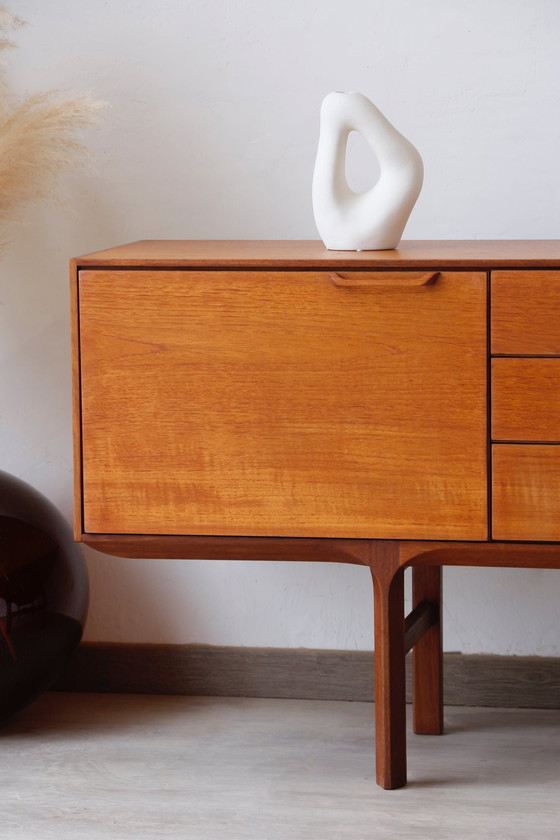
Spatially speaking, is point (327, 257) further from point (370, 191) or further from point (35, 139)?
point (35, 139)

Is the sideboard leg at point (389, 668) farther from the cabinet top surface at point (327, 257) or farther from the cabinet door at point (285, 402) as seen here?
the cabinet top surface at point (327, 257)

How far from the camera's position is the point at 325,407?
5.08 ft

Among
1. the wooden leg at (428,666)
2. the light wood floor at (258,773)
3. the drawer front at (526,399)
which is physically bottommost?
the light wood floor at (258,773)

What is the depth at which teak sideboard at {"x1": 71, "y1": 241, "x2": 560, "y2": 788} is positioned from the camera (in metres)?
1.51

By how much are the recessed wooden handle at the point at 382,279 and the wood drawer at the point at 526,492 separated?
257mm

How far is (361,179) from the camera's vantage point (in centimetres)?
203

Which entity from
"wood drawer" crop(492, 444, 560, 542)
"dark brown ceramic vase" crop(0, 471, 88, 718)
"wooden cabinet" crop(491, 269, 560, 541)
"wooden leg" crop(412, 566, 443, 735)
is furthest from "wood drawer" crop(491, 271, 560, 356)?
"dark brown ceramic vase" crop(0, 471, 88, 718)

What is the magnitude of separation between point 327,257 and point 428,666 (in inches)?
30.4

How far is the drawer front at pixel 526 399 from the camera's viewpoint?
1499 millimetres

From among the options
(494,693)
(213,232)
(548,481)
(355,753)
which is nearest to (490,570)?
(494,693)

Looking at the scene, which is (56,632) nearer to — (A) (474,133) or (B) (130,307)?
(B) (130,307)

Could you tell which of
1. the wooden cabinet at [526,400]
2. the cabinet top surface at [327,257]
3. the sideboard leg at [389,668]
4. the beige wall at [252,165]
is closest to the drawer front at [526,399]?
the wooden cabinet at [526,400]

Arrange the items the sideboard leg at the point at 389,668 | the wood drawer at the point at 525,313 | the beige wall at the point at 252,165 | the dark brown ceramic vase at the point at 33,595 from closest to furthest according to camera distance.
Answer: the wood drawer at the point at 525,313 → the sideboard leg at the point at 389,668 → the dark brown ceramic vase at the point at 33,595 → the beige wall at the point at 252,165

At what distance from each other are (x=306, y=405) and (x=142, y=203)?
0.74m
